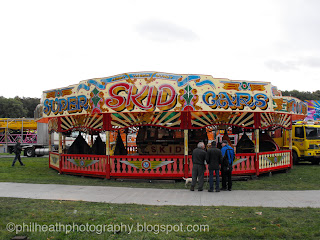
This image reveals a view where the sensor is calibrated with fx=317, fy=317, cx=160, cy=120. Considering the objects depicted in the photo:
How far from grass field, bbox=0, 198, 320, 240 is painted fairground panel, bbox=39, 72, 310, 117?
5284mm

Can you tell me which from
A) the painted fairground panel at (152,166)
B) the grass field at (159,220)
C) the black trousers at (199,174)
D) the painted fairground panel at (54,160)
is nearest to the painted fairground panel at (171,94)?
the painted fairground panel at (152,166)

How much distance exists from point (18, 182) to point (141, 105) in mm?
5948

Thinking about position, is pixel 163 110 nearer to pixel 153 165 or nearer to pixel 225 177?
pixel 153 165

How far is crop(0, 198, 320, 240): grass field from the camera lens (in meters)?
5.98

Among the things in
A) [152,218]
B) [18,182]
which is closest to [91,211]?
[152,218]

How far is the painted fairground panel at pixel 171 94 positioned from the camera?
42.1 ft

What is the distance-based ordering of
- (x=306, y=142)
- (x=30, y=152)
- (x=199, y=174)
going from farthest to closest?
(x=30, y=152) < (x=306, y=142) < (x=199, y=174)

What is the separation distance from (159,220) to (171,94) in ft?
22.1

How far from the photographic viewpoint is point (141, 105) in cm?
1289

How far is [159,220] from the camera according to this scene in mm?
6969

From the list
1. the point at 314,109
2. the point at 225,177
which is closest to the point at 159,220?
the point at 225,177

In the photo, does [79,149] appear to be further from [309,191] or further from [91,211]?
[309,191]

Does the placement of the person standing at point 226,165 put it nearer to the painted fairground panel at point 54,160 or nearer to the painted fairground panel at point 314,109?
the painted fairground panel at point 54,160

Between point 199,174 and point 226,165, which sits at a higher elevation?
point 226,165
